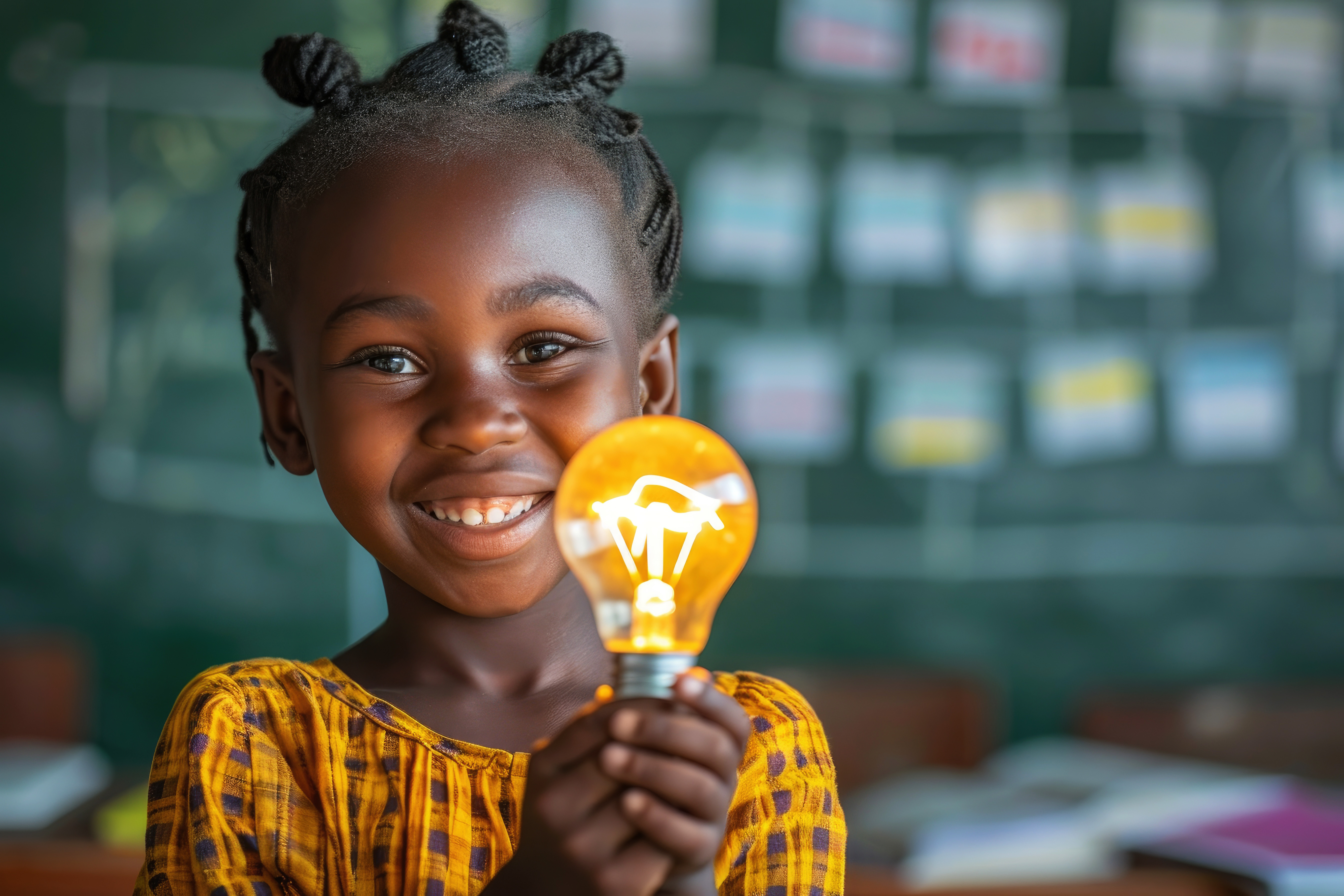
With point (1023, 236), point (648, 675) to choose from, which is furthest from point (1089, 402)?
point (648, 675)

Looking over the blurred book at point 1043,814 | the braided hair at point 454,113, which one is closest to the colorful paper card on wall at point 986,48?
the blurred book at point 1043,814

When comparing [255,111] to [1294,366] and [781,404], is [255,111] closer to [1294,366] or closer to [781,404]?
[781,404]

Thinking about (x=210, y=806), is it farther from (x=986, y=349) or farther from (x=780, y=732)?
(x=986, y=349)

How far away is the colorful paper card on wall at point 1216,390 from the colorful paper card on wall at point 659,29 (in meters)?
1.10

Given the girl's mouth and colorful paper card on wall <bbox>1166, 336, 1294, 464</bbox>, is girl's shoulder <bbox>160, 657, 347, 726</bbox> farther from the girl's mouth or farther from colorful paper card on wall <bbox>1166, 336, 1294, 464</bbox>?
colorful paper card on wall <bbox>1166, 336, 1294, 464</bbox>

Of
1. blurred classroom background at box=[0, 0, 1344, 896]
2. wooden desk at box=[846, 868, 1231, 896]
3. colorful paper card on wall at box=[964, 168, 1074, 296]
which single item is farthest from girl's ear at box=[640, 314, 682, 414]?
colorful paper card on wall at box=[964, 168, 1074, 296]

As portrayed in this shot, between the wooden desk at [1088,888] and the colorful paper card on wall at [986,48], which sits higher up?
the colorful paper card on wall at [986,48]

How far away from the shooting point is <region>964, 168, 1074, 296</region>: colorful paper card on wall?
2.39 metres

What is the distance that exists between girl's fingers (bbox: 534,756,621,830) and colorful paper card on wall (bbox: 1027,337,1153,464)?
2039mm

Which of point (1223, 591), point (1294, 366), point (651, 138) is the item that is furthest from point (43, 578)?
point (1294, 366)

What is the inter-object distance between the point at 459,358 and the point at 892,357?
1794 millimetres

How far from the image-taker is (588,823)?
1.68ft

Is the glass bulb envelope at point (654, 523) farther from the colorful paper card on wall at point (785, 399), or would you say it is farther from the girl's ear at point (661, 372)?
the colorful paper card on wall at point (785, 399)

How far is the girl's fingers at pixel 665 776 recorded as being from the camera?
1.62 ft
